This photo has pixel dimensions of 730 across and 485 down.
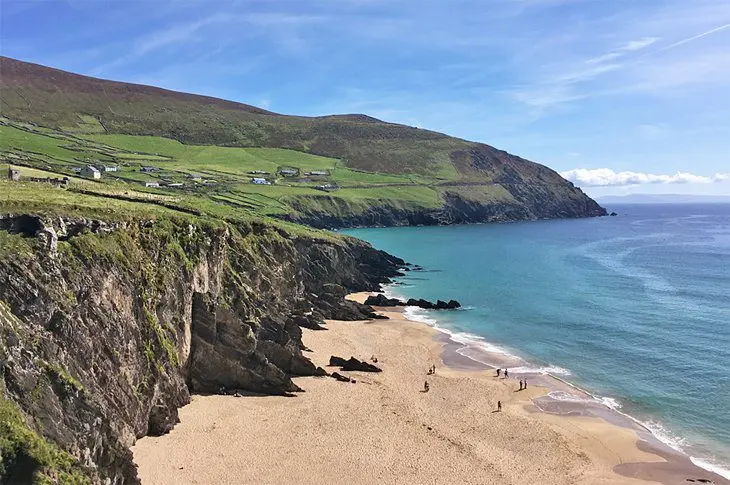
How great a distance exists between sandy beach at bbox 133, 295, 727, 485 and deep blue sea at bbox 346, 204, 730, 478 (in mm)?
4693

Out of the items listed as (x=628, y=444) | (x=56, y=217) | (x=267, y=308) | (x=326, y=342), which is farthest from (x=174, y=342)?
(x=628, y=444)

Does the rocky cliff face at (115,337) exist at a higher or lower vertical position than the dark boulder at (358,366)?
higher

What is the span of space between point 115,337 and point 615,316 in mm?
57504

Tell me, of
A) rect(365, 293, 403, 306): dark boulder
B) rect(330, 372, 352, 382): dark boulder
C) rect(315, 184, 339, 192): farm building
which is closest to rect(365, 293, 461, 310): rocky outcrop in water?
rect(365, 293, 403, 306): dark boulder

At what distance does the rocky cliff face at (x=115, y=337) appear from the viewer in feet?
67.1

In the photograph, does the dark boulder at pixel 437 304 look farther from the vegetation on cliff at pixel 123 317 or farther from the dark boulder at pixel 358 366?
the dark boulder at pixel 358 366

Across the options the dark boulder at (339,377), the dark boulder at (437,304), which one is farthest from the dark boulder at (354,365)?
the dark boulder at (437,304)

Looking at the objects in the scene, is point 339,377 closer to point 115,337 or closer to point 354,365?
point 354,365

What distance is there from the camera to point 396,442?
111 ft

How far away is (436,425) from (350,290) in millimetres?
46545

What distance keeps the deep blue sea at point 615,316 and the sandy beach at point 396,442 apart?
469cm

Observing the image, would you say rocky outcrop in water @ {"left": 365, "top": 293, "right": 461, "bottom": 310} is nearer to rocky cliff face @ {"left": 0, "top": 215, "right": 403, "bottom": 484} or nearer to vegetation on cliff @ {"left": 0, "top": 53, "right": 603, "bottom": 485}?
vegetation on cliff @ {"left": 0, "top": 53, "right": 603, "bottom": 485}

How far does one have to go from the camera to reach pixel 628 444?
35.4 meters

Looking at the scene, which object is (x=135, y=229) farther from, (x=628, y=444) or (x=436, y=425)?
(x=628, y=444)
